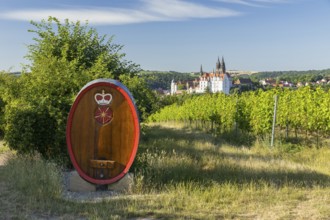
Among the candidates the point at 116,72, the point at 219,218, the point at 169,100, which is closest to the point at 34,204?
the point at 219,218

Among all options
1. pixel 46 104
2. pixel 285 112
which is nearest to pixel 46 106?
pixel 46 104

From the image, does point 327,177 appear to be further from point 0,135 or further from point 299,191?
point 0,135

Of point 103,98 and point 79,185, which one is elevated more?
point 103,98

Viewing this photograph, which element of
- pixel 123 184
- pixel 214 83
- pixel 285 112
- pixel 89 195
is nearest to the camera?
pixel 89 195

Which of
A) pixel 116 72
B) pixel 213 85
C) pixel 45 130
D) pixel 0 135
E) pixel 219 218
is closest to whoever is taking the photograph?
pixel 219 218

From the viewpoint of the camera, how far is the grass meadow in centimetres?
518

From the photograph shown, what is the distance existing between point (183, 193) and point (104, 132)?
1.88 m

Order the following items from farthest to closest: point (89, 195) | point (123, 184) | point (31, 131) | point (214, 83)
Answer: point (214, 83) → point (31, 131) → point (123, 184) → point (89, 195)

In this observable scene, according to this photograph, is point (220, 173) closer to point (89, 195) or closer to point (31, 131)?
point (89, 195)

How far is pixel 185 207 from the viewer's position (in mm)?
5438

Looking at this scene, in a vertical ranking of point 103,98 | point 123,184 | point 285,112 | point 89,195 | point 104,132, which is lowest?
point 89,195

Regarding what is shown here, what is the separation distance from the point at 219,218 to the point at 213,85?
A: 157 metres

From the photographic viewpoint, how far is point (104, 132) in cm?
680

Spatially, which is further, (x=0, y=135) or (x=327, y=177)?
(x=0, y=135)
